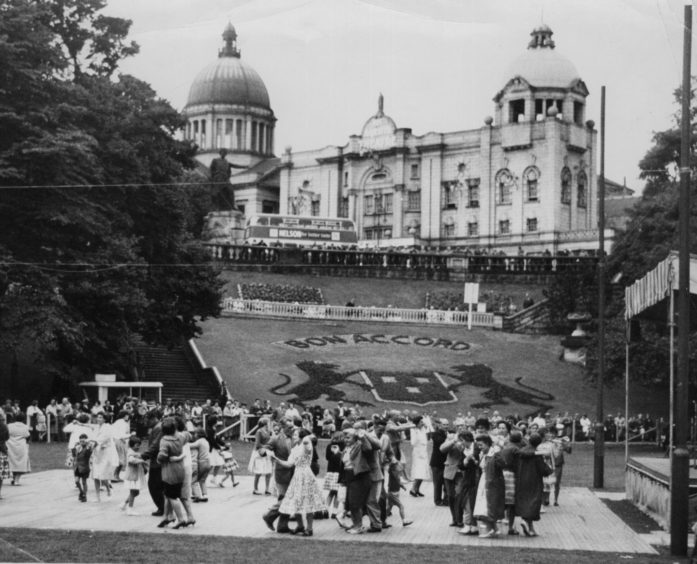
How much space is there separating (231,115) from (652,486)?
116m

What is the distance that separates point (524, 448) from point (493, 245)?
80.8 m

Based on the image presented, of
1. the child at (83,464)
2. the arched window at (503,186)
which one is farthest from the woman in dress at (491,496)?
the arched window at (503,186)

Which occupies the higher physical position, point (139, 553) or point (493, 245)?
point (493, 245)

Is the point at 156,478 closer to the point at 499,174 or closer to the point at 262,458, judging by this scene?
the point at 262,458

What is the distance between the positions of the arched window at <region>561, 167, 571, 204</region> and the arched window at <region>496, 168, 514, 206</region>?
14.0 ft

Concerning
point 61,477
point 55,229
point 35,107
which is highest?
point 35,107

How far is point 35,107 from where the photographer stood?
145 feet

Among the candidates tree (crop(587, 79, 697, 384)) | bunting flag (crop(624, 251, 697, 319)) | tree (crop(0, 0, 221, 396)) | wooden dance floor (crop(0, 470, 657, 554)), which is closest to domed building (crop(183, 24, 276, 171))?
tree (crop(587, 79, 697, 384))

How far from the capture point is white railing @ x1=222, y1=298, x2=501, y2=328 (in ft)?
223

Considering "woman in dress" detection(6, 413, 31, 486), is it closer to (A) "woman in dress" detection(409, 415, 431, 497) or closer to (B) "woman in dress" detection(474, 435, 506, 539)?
(A) "woman in dress" detection(409, 415, 431, 497)

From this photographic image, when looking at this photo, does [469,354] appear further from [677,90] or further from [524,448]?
[524,448]

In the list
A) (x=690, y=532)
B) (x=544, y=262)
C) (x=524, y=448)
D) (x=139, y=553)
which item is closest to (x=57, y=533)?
(x=139, y=553)

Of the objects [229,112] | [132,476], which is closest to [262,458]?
[132,476]

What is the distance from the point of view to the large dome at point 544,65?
99438mm
